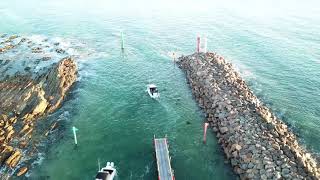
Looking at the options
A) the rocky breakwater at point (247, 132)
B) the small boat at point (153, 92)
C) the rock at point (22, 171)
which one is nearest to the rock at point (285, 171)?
the rocky breakwater at point (247, 132)

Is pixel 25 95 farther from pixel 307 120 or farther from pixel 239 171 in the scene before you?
pixel 307 120

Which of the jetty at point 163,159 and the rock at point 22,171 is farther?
the rock at point 22,171

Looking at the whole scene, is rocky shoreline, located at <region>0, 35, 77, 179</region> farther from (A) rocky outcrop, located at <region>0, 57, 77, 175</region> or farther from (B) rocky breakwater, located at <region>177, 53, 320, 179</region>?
(B) rocky breakwater, located at <region>177, 53, 320, 179</region>

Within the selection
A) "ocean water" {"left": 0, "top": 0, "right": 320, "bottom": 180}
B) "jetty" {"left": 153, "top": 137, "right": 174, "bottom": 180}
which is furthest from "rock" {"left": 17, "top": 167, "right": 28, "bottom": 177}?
"jetty" {"left": 153, "top": 137, "right": 174, "bottom": 180}

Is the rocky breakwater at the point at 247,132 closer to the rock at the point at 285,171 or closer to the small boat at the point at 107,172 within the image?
the rock at the point at 285,171

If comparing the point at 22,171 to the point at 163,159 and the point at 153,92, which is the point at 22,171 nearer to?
the point at 163,159

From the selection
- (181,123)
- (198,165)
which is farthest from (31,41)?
(198,165)
